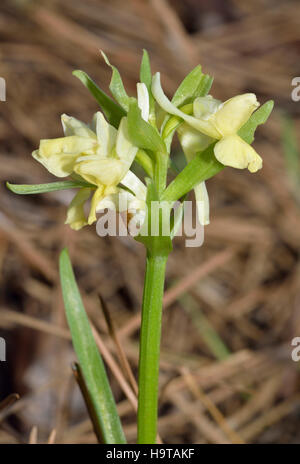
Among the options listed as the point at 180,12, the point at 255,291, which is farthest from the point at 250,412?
the point at 180,12

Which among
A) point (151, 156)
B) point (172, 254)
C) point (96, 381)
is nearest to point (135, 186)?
point (151, 156)

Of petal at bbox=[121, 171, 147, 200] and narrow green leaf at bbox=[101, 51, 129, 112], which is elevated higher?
narrow green leaf at bbox=[101, 51, 129, 112]

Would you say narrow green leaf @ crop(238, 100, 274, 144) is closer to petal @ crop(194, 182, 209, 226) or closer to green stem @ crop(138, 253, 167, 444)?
petal @ crop(194, 182, 209, 226)

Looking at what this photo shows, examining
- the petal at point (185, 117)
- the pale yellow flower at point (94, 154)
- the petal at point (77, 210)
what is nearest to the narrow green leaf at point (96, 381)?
the petal at point (77, 210)

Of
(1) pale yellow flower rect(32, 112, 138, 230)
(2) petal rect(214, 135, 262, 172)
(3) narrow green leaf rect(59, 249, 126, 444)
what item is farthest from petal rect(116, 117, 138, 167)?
(3) narrow green leaf rect(59, 249, 126, 444)

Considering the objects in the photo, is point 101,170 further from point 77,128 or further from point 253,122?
point 253,122
